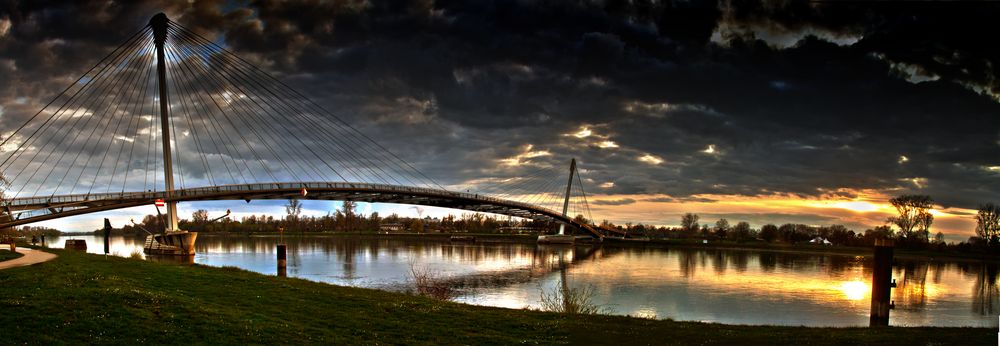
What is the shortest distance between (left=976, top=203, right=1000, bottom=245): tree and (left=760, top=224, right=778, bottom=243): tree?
3284cm

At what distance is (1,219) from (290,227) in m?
93.5

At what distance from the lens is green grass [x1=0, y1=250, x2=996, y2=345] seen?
1020 centimetres

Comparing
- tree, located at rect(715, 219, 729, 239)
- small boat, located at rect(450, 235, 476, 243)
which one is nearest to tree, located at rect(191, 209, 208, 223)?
small boat, located at rect(450, 235, 476, 243)

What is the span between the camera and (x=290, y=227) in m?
131

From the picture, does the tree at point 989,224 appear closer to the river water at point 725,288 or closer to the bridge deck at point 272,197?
the river water at point 725,288

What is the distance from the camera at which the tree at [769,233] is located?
328 ft

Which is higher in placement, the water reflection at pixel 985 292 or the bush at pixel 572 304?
the bush at pixel 572 304

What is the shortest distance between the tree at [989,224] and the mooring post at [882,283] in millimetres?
62738

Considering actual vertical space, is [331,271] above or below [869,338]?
below

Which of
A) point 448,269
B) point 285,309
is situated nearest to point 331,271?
point 448,269

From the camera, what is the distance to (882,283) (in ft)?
67.3

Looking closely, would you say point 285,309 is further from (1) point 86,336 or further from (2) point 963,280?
(2) point 963,280

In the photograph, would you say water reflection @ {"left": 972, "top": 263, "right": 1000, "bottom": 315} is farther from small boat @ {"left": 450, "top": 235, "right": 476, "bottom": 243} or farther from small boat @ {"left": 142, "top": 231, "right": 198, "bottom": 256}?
small boat @ {"left": 450, "top": 235, "right": 476, "bottom": 243}

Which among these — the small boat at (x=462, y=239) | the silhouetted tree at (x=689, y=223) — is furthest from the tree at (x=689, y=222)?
the small boat at (x=462, y=239)
